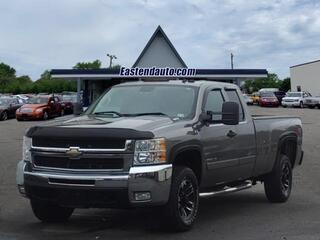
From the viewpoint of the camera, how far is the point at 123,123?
732cm

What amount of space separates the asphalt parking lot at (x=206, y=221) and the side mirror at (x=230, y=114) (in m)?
1.37

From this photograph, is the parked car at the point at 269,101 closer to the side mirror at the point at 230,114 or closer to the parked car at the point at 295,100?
the parked car at the point at 295,100

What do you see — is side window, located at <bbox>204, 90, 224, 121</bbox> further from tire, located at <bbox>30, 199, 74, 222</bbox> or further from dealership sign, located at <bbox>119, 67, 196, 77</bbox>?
dealership sign, located at <bbox>119, 67, 196, 77</bbox>

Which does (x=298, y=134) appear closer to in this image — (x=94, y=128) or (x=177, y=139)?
(x=177, y=139)

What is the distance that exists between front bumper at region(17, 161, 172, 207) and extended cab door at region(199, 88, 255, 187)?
1165mm

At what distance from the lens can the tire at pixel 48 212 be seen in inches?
312

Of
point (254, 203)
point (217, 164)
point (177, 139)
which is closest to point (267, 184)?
point (254, 203)

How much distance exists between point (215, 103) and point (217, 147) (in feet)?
2.63

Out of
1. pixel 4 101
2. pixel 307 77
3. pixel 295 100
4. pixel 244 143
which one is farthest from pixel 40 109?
pixel 307 77

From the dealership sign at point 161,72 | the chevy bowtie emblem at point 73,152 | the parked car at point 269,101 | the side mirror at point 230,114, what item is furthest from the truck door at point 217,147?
the parked car at point 269,101

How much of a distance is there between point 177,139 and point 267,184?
3.28m

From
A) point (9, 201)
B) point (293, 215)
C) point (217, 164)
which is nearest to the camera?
point (217, 164)

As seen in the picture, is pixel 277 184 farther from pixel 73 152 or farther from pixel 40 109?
pixel 40 109

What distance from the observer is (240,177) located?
352 inches
